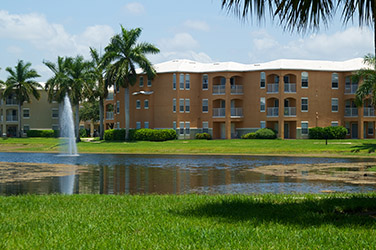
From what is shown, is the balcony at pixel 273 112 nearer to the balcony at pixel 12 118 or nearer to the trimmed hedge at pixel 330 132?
the trimmed hedge at pixel 330 132

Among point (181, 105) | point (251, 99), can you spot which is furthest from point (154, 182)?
point (251, 99)

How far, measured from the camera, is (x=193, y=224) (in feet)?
31.1

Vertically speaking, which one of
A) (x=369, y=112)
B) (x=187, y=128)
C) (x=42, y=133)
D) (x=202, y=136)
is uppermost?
(x=369, y=112)

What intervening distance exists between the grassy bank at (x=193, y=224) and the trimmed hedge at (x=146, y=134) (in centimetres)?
5026

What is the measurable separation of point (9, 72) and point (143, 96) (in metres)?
30.2

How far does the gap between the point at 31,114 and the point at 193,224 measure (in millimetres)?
94651

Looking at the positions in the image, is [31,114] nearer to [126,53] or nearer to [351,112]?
[126,53]

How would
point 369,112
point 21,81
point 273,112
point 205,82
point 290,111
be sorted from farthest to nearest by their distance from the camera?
point 21,81
point 205,82
point 273,112
point 369,112
point 290,111

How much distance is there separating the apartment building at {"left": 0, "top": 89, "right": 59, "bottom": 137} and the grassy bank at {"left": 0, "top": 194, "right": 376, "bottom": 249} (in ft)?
293

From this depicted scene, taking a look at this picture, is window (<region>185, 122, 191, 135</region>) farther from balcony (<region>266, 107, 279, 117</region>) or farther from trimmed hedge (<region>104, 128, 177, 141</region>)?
balcony (<region>266, 107, 279, 117</region>)

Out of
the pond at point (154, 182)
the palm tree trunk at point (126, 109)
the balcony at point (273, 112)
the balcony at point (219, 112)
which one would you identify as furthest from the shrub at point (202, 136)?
the pond at point (154, 182)

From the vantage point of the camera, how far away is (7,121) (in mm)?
99000

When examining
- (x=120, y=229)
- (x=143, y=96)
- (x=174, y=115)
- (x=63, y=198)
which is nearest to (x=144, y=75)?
(x=143, y=96)

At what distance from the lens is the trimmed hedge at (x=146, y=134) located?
63594 mm
